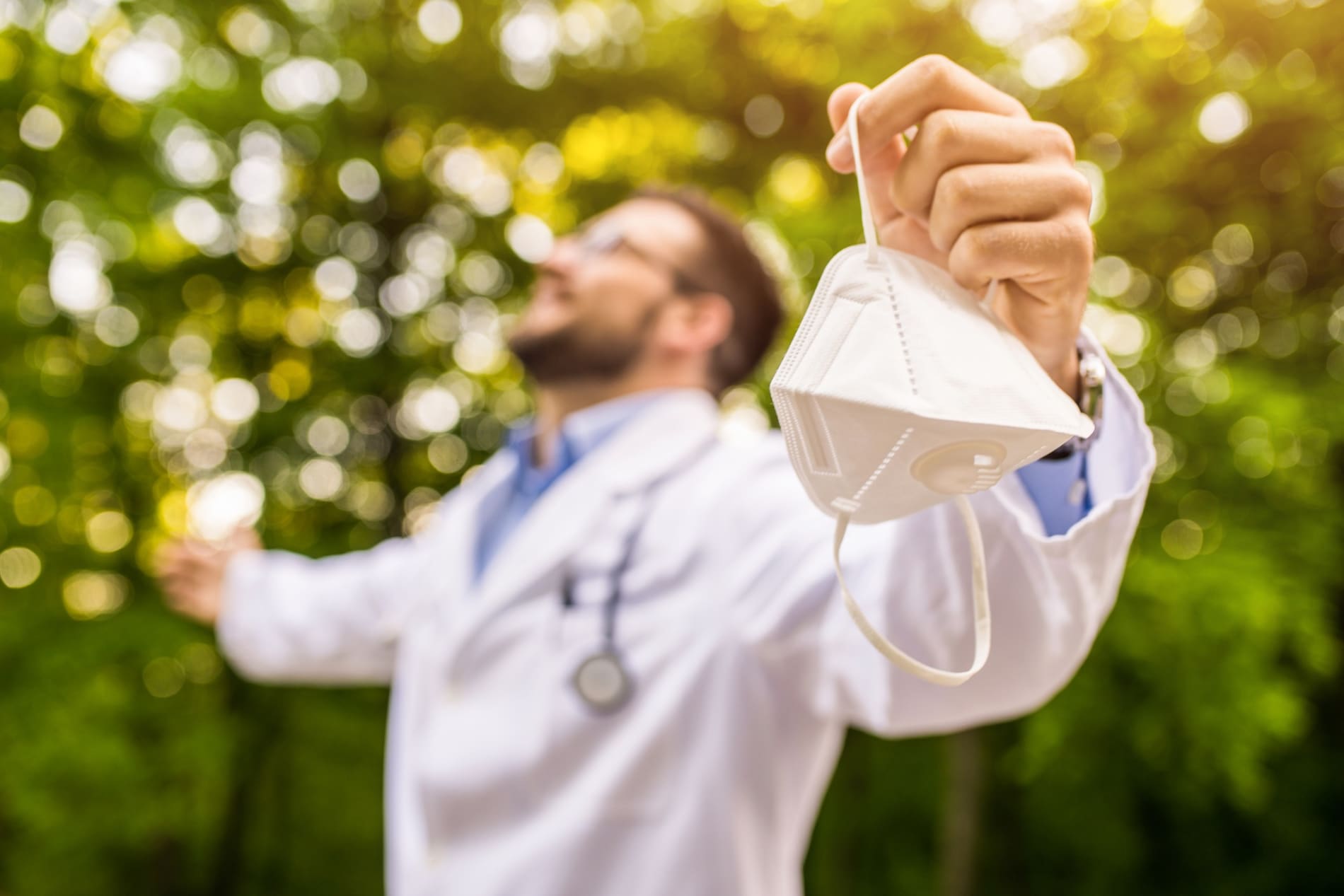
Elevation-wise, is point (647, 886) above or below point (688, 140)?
below

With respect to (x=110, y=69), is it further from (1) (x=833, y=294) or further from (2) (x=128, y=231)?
(1) (x=833, y=294)

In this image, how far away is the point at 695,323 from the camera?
264 centimetres

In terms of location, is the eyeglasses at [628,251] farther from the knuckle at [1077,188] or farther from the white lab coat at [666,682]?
the knuckle at [1077,188]

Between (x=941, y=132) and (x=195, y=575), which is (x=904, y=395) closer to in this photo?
(x=941, y=132)

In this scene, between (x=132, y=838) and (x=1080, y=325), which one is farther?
(x=132, y=838)

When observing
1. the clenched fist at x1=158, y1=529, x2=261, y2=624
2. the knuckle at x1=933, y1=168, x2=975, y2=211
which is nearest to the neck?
the clenched fist at x1=158, y1=529, x2=261, y2=624

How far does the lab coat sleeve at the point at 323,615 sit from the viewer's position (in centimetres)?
310

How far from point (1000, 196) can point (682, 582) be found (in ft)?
4.06

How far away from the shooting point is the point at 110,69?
514 centimetres

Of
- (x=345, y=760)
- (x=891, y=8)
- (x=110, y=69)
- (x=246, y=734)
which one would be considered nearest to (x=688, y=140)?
(x=891, y=8)

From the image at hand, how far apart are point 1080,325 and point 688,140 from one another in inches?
224

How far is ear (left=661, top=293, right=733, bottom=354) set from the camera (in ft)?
8.56

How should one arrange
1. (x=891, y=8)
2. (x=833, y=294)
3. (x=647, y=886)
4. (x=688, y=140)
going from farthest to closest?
(x=688, y=140) → (x=891, y=8) → (x=647, y=886) → (x=833, y=294)

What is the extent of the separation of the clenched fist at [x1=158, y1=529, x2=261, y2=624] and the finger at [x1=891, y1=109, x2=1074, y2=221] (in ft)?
10.1
